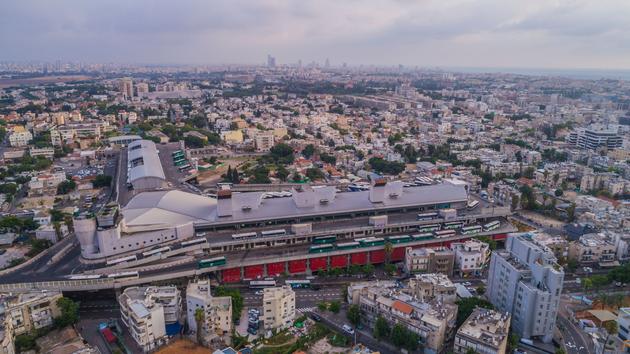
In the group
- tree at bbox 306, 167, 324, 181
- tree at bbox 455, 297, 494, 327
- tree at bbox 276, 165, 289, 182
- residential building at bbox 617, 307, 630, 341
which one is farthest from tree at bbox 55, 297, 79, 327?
tree at bbox 306, 167, 324, 181

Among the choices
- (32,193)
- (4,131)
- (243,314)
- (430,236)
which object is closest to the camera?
(243,314)

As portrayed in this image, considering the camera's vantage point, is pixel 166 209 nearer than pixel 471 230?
Yes

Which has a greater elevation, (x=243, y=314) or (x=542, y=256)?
(x=542, y=256)

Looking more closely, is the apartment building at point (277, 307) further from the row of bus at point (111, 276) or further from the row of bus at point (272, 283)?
the row of bus at point (111, 276)

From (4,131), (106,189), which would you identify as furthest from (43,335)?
(4,131)

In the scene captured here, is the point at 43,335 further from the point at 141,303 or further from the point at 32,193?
the point at 32,193

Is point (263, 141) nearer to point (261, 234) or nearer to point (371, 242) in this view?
point (261, 234)

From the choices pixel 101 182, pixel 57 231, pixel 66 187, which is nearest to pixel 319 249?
pixel 57 231

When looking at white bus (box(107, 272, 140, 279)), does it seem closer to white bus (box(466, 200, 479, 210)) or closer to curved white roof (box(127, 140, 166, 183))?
curved white roof (box(127, 140, 166, 183))
